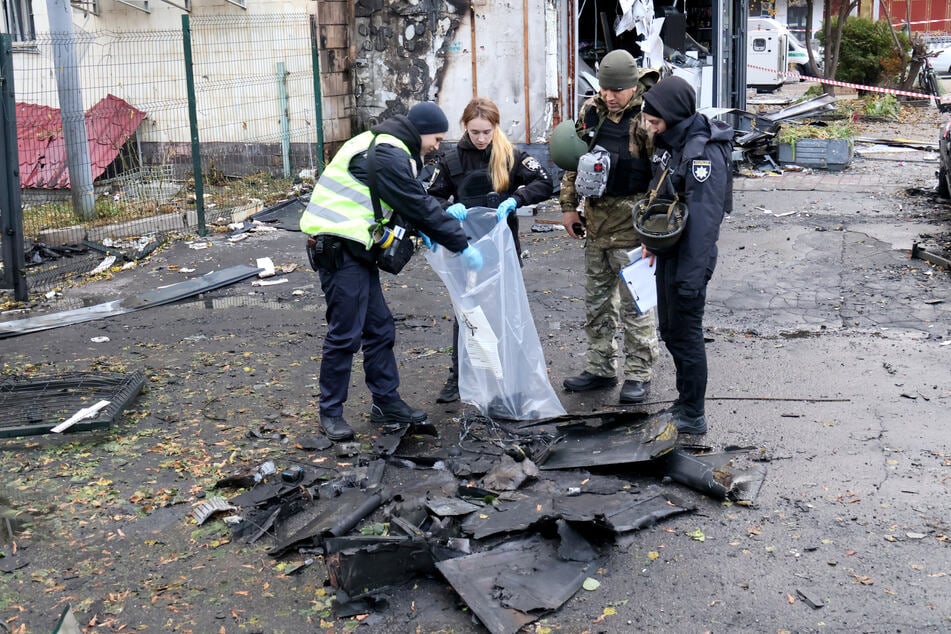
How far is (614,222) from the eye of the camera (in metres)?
5.25

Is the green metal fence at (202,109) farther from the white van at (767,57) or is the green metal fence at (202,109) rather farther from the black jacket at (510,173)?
the white van at (767,57)

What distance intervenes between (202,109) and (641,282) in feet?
33.2

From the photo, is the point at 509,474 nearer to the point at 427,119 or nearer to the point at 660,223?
the point at 660,223

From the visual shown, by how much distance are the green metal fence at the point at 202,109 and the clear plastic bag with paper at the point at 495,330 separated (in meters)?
6.91

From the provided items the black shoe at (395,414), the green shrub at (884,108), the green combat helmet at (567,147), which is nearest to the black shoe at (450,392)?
the black shoe at (395,414)

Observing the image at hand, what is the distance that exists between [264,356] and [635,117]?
2931 mm

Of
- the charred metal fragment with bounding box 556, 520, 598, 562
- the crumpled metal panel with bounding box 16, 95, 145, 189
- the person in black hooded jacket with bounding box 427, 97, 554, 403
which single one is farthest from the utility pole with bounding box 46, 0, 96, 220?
the charred metal fragment with bounding box 556, 520, 598, 562

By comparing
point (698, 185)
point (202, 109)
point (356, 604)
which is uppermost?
point (202, 109)

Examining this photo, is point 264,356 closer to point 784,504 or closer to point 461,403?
point 461,403

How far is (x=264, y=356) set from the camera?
250 inches

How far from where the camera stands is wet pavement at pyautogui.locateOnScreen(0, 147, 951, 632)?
3428 mm

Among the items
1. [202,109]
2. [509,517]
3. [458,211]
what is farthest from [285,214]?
[509,517]

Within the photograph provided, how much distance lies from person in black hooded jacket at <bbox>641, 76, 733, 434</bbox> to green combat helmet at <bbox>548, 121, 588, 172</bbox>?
0.59m

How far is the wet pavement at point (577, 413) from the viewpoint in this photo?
343 centimetres
